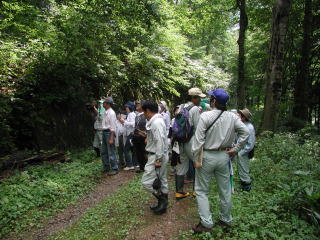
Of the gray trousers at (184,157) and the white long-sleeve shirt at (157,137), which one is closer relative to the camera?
the white long-sleeve shirt at (157,137)

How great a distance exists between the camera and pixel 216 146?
406cm

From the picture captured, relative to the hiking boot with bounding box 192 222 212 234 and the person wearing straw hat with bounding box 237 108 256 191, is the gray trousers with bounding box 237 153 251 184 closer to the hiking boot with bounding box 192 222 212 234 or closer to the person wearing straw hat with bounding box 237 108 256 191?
the person wearing straw hat with bounding box 237 108 256 191

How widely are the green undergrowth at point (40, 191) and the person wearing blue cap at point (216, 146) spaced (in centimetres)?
342

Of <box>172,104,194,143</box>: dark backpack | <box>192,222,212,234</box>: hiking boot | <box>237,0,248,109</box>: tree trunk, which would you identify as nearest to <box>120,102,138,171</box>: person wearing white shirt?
<box>172,104,194,143</box>: dark backpack

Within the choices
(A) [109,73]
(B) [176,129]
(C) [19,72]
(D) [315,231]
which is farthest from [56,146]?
(D) [315,231]

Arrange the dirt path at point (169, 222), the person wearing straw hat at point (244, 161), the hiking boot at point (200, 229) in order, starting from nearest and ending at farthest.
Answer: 1. the hiking boot at point (200, 229)
2. the dirt path at point (169, 222)
3. the person wearing straw hat at point (244, 161)

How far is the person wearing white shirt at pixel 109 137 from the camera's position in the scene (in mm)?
7984

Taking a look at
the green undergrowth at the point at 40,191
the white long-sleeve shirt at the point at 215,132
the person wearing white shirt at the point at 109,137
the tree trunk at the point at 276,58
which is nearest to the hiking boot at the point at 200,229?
the white long-sleeve shirt at the point at 215,132

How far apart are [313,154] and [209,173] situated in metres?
4.71

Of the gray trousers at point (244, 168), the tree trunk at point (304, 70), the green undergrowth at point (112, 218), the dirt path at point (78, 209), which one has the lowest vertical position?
the dirt path at point (78, 209)

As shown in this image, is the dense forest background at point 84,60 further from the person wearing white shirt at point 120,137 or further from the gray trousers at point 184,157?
the gray trousers at point 184,157

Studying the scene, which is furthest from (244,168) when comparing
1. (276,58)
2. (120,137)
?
(276,58)

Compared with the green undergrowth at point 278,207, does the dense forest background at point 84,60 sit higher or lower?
higher

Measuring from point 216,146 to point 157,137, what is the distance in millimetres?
1219
